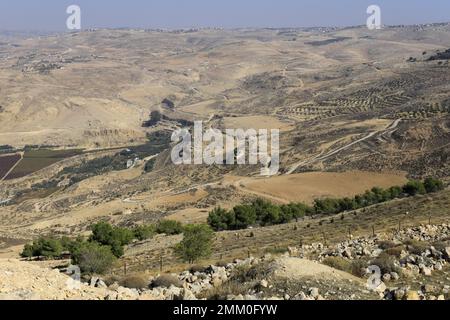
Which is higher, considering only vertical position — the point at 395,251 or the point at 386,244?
the point at 395,251

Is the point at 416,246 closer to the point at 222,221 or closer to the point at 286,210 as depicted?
the point at 222,221

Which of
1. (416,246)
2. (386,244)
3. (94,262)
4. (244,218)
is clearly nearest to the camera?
(416,246)

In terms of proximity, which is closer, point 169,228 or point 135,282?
point 135,282

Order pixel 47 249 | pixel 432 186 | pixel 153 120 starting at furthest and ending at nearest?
pixel 153 120
pixel 432 186
pixel 47 249

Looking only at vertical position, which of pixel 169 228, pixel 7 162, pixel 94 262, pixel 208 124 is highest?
pixel 94 262

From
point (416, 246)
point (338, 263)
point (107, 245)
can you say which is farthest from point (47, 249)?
point (416, 246)

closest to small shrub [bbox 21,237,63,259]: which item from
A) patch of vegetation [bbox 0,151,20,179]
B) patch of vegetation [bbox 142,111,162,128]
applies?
patch of vegetation [bbox 0,151,20,179]
